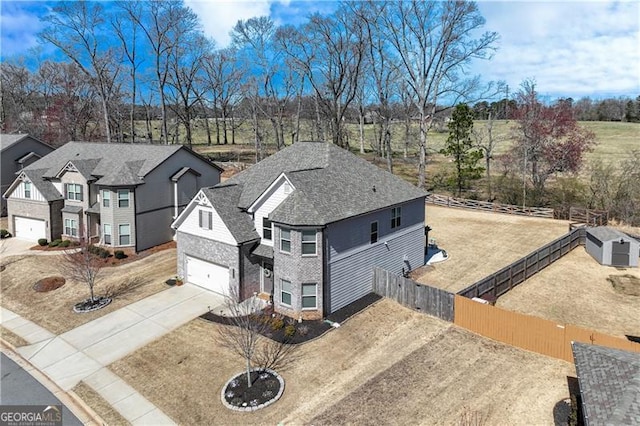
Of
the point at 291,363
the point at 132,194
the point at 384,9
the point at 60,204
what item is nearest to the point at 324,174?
the point at 291,363

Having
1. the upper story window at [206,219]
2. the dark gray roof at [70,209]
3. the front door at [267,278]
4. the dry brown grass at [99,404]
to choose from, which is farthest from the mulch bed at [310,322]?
the dark gray roof at [70,209]

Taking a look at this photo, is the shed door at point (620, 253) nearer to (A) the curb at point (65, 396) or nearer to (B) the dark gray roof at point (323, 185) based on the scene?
(B) the dark gray roof at point (323, 185)

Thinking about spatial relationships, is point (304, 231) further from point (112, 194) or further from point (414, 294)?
point (112, 194)

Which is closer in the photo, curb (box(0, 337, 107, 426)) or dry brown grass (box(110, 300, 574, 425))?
dry brown grass (box(110, 300, 574, 425))

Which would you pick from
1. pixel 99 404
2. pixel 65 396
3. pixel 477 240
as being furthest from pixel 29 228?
pixel 477 240

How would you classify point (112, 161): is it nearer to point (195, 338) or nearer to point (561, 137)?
point (195, 338)

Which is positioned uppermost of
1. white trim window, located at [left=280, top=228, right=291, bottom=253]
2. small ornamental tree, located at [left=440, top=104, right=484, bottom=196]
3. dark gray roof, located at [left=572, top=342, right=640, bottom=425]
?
small ornamental tree, located at [left=440, top=104, right=484, bottom=196]

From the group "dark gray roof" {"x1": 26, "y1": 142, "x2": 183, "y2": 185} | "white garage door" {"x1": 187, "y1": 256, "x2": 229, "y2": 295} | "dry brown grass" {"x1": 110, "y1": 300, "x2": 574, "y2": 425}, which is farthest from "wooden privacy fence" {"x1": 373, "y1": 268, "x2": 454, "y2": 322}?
"dark gray roof" {"x1": 26, "y1": 142, "x2": 183, "y2": 185}

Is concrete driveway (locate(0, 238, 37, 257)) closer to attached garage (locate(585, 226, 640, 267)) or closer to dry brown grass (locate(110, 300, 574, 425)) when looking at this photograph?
dry brown grass (locate(110, 300, 574, 425))
